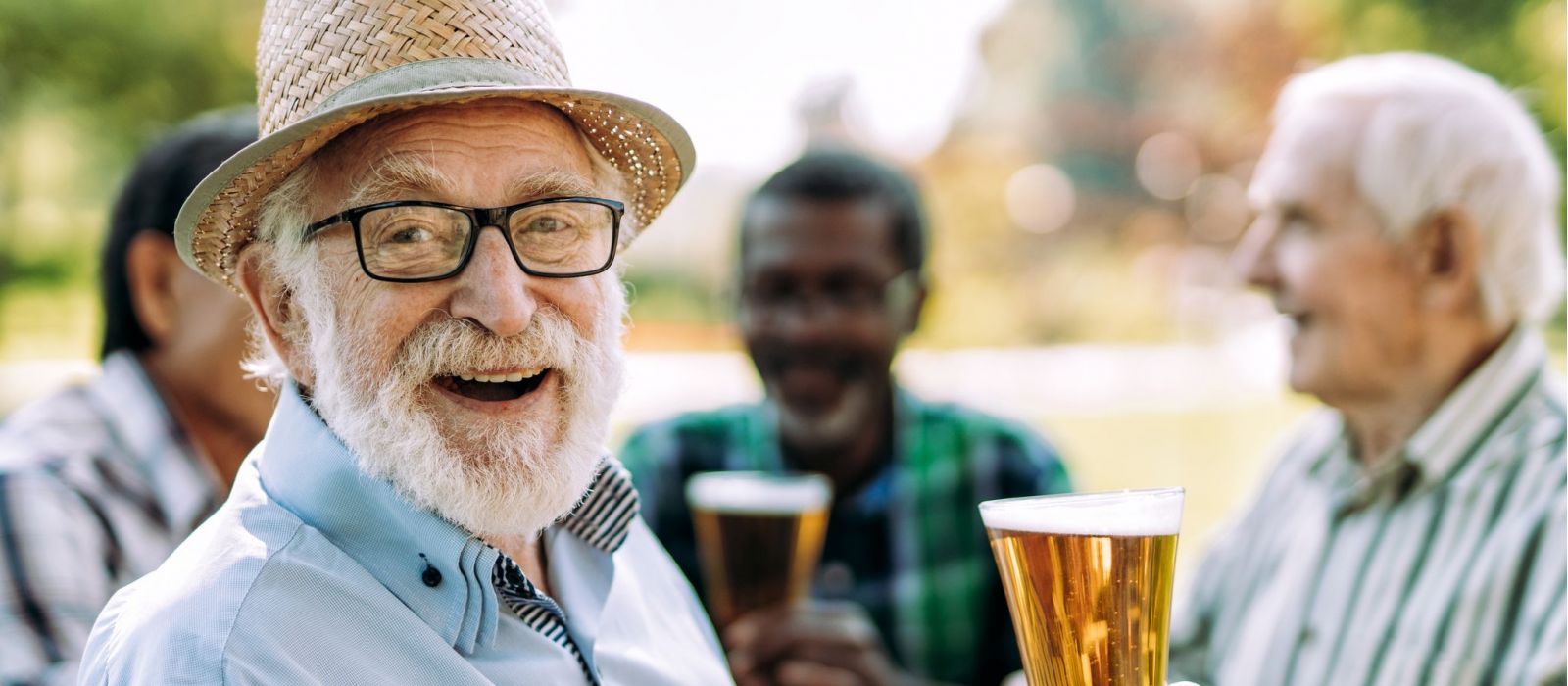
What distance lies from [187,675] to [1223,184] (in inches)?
1096

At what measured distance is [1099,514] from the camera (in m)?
1.55

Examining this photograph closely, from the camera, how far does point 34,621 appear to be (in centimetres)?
251

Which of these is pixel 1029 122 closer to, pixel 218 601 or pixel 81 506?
pixel 81 506

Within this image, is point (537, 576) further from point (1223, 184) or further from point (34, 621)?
point (1223, 184)

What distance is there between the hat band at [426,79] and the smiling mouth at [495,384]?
1.37ft

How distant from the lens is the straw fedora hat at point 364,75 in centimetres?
175

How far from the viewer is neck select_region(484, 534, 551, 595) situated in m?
2.08

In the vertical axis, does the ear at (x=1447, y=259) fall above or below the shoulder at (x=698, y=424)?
above

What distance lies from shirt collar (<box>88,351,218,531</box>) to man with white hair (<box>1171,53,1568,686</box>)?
2501 millimetres

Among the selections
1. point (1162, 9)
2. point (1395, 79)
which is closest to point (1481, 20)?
point (1395, 79)

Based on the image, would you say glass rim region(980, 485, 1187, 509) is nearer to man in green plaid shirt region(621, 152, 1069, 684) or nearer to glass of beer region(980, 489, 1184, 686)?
glass of beer region(980, 489, 1184, 686)

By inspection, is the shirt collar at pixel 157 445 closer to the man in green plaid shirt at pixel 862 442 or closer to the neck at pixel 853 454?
the man in green plaid shirt at pixel 862 442

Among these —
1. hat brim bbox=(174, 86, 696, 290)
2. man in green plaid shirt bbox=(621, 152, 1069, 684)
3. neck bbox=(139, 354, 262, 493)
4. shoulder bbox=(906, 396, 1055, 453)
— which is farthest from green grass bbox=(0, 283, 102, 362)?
hat brim bbox=(174, 86, 696, 290)

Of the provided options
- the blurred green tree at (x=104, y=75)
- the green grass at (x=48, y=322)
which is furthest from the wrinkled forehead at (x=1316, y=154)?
the green grass at (x=48, y=322)
